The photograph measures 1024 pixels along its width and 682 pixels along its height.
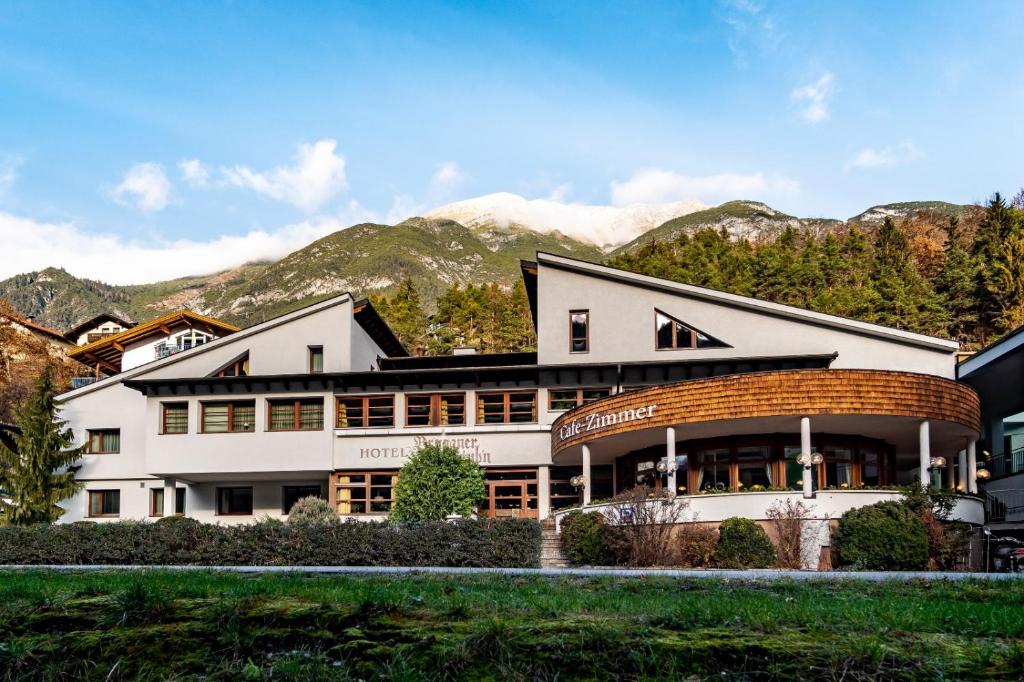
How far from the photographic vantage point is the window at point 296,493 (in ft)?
125

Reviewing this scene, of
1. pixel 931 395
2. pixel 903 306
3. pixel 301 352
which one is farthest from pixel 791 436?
pixel 903 306

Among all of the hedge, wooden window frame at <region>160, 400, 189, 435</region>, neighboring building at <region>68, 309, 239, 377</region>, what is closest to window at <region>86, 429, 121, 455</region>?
wooden window frame at <region>160, 400, 189, 435</region>

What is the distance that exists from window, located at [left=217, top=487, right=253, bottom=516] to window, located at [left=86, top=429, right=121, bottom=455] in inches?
190

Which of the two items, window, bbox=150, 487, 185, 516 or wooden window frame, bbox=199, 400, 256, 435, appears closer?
wooden window frame, bbox=199, 400, 256, 435

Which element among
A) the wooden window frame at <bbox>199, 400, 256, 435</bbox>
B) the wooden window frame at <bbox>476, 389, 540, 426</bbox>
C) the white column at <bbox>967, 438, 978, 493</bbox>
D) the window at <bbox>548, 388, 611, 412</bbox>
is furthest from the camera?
the wooden window frame at <bbox>199, 400, 256, 435</bbox>

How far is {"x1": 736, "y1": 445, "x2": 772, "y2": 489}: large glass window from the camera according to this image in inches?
1046

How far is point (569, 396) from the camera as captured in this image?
117ft

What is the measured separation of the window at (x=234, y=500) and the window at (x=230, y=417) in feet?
9.46

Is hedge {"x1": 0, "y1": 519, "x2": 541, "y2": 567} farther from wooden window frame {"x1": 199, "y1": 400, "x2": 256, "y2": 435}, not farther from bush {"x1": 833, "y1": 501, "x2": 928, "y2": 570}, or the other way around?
wooden window frame {"x1": 199, "y1": 400, "x2": 256, "y2": 435}

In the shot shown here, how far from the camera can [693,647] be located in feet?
21.1

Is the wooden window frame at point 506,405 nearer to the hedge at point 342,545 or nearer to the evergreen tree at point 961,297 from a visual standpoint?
the hedge at point 342,545

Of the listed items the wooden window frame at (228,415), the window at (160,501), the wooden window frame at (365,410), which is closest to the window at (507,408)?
the wooden window frame at (365,410)

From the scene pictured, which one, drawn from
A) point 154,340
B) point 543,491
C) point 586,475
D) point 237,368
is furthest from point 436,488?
point 154,340

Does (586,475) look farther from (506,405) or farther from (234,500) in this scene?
(234,500)
